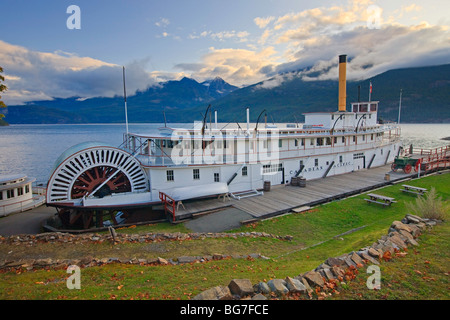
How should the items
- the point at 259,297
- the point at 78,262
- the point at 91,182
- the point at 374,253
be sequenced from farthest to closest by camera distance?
the point at 91,182 → the point at 78,262 → the point at 374,253 → the point at 259,297

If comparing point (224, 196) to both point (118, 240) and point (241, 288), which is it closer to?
point (118, 240)

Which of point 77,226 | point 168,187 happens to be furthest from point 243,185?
point 77,226

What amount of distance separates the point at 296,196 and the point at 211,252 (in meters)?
10.9

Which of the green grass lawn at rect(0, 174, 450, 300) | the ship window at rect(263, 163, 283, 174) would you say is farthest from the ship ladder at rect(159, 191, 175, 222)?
the ship window at rect(263, 163, 283, 174)

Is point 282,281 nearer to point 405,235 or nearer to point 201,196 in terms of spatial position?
point 405,235

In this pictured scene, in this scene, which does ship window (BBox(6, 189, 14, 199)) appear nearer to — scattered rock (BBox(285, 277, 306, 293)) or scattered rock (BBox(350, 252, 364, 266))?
scattered rock (BBox(285, 277, 306, 293))

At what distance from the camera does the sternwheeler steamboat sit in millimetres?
18969

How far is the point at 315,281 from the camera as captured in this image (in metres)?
6.58

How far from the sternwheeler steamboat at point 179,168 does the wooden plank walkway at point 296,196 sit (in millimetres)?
900

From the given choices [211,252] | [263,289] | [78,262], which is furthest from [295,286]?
[78,262]

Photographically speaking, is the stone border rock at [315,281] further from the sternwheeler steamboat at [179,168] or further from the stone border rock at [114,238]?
the sternwheeler steamboat at [179,168]

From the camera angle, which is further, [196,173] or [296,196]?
[196,173]

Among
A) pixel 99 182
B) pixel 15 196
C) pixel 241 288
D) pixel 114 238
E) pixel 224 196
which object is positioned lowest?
pixel 15 196

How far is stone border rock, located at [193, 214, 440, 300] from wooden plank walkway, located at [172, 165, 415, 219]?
8668 mm
